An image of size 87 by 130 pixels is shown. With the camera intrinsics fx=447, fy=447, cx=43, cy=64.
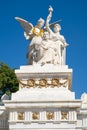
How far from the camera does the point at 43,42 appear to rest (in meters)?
20.1

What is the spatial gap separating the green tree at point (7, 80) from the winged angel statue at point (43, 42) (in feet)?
38.4

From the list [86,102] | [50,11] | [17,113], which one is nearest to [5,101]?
[17,113]

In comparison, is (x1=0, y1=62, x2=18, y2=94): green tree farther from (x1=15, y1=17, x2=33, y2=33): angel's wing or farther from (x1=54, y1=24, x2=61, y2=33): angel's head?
(x1=54, y1=24, x2=61, y2=33): angel's head

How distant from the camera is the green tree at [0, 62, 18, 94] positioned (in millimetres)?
32562

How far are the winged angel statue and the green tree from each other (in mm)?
11716

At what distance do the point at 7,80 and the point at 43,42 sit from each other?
42.5 ft

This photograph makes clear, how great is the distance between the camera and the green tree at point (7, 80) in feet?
107

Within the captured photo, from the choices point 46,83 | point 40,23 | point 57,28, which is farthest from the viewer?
point 40,23

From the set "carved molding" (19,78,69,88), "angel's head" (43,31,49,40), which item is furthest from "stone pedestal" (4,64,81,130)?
"angel's head" (43,31,49,40)

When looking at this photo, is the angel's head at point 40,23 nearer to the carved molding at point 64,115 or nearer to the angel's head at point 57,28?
the angel's head at point 57,28

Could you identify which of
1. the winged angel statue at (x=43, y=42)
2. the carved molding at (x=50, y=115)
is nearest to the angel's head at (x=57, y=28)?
the winged angel statue at (x=43, y=42)

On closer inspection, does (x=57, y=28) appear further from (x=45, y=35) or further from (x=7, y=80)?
(x=7, y=80)

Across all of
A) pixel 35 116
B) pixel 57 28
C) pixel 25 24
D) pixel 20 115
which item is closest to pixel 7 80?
pixel 25 24

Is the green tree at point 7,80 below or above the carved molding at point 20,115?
above
